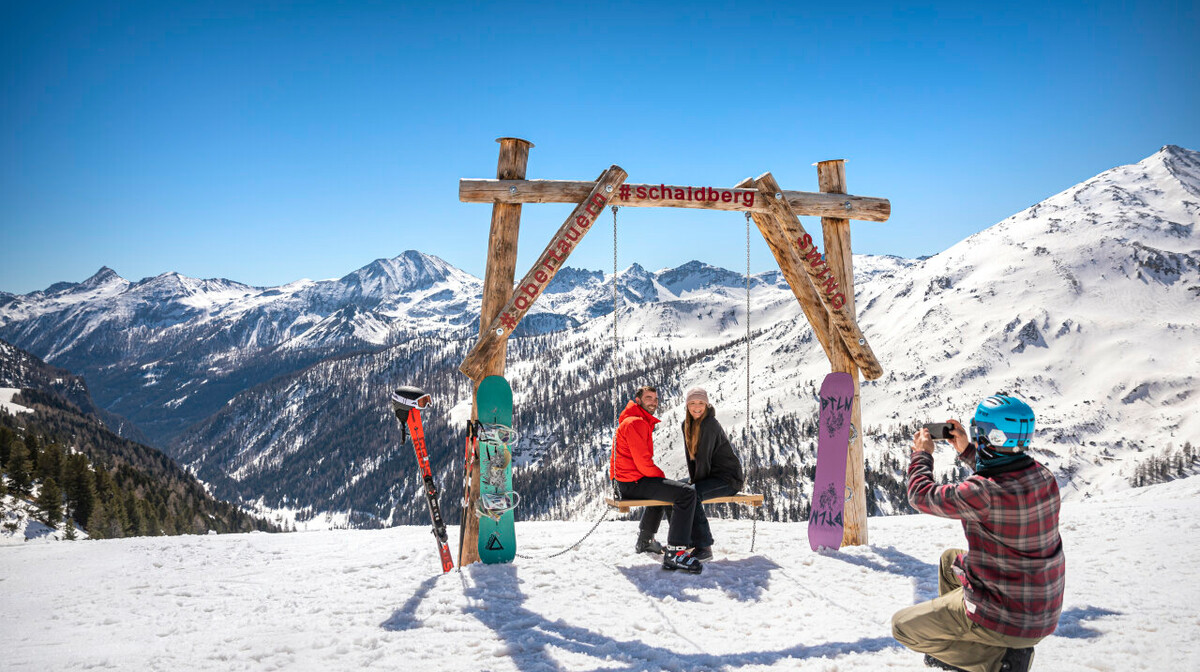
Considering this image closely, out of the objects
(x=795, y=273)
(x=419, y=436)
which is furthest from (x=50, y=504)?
(x=795, y=273)

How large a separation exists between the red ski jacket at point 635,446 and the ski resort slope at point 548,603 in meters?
1.22

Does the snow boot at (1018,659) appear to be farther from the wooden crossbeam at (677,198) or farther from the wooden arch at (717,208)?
the wooden crossbeam at (677,198)

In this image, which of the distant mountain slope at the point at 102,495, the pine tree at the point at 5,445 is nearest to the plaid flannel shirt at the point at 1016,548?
the distant mountain slope at the point at 102,495

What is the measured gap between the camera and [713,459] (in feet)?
29.5

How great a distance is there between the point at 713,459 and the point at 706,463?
0.14 m

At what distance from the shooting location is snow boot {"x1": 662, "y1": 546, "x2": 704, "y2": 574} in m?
8.11

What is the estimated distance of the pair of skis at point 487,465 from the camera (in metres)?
8.30

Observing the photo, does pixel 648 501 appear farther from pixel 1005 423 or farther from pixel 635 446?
pixel 1005 423

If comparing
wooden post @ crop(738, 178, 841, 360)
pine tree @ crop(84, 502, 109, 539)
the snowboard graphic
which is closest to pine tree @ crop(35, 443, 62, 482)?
pine tree @ crop(84, 502, 109, 539)

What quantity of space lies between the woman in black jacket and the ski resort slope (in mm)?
579

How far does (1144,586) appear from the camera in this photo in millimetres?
7035

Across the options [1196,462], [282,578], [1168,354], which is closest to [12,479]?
[282,578]

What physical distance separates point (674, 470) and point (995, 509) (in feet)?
512

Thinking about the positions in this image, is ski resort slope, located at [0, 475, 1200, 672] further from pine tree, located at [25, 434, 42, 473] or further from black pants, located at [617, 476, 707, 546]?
pine tree, located at [25, 434, 42, 473]
